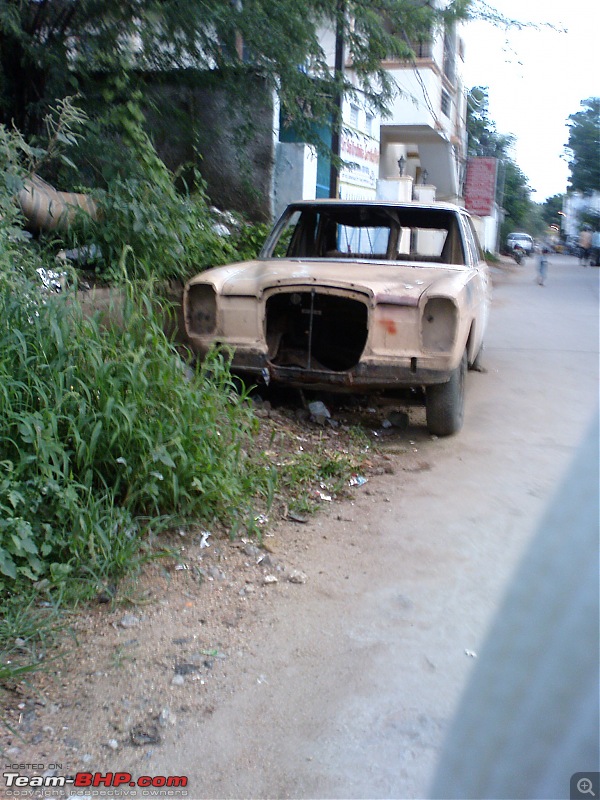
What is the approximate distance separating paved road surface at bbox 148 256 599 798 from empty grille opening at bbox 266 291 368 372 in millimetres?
875

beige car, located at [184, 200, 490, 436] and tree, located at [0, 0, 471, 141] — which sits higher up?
tree, located at [0, 0, 471, 141]

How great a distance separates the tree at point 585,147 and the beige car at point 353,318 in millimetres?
23904

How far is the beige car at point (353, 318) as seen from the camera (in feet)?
16.7

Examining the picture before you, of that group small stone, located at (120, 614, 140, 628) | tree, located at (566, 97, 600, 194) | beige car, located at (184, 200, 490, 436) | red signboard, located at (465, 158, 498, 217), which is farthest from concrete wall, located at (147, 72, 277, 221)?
red signboard, located at (465, 158, 498, 217)

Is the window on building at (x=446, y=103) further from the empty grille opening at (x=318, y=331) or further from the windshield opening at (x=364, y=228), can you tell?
the empty grille opening at (x=318, y=331)

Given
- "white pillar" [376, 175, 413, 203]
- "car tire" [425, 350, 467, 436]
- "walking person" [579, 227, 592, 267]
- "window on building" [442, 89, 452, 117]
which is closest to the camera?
"car tire" [425, 350, 467, 436]

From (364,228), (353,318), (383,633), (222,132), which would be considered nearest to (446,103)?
(222,132)

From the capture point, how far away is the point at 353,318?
6.02m

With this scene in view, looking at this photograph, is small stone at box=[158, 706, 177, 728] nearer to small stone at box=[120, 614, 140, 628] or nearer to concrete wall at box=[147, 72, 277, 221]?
small stone at box=[120, 614, 140, 628]

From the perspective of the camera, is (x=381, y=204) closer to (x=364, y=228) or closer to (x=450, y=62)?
(x=364, y=228)

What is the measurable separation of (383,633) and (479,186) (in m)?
30.1

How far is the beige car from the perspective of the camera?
16.7 feet

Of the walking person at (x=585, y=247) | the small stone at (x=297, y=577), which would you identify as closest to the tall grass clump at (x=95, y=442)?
the small stone at (x=297, y=577)

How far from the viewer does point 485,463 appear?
17.2 feet
